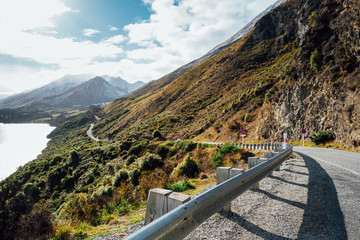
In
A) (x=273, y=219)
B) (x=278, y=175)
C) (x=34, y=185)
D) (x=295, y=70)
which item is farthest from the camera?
(x=34, y=185)

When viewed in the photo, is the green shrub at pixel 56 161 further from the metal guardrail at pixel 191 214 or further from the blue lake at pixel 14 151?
the metal guardrail at pixel 191 214

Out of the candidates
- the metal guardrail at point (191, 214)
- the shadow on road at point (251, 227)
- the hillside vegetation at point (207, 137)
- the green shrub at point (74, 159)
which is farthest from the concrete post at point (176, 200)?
the green shrub at point (74, 159)

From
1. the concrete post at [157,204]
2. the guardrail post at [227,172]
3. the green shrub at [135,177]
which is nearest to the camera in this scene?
the concrete post at [157,204]

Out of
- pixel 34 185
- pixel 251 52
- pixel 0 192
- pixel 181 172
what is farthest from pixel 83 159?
pixel 251 52

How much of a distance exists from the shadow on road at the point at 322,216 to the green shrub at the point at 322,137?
59.5 feet

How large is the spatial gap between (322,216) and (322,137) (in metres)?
20.3

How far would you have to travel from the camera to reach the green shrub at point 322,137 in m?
18.5

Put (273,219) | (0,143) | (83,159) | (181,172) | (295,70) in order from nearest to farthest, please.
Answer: (273,219) → (181,172) → (295,70) → (83,159) → (0,143)

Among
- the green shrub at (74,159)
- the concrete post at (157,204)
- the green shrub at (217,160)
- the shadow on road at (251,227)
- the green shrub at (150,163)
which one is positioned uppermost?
the concrete post at (157,204)

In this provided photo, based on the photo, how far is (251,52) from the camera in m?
76.8

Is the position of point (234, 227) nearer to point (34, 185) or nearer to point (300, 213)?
point (300, 213)

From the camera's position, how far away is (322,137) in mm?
18922

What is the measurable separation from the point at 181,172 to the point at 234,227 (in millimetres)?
9099

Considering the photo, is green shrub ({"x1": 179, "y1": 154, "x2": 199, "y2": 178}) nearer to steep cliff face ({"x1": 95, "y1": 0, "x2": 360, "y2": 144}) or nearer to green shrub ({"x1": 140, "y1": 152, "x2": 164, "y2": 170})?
green shrub ({"x1": 140, "y1": 152, "x2": 164, "y2": 170})
